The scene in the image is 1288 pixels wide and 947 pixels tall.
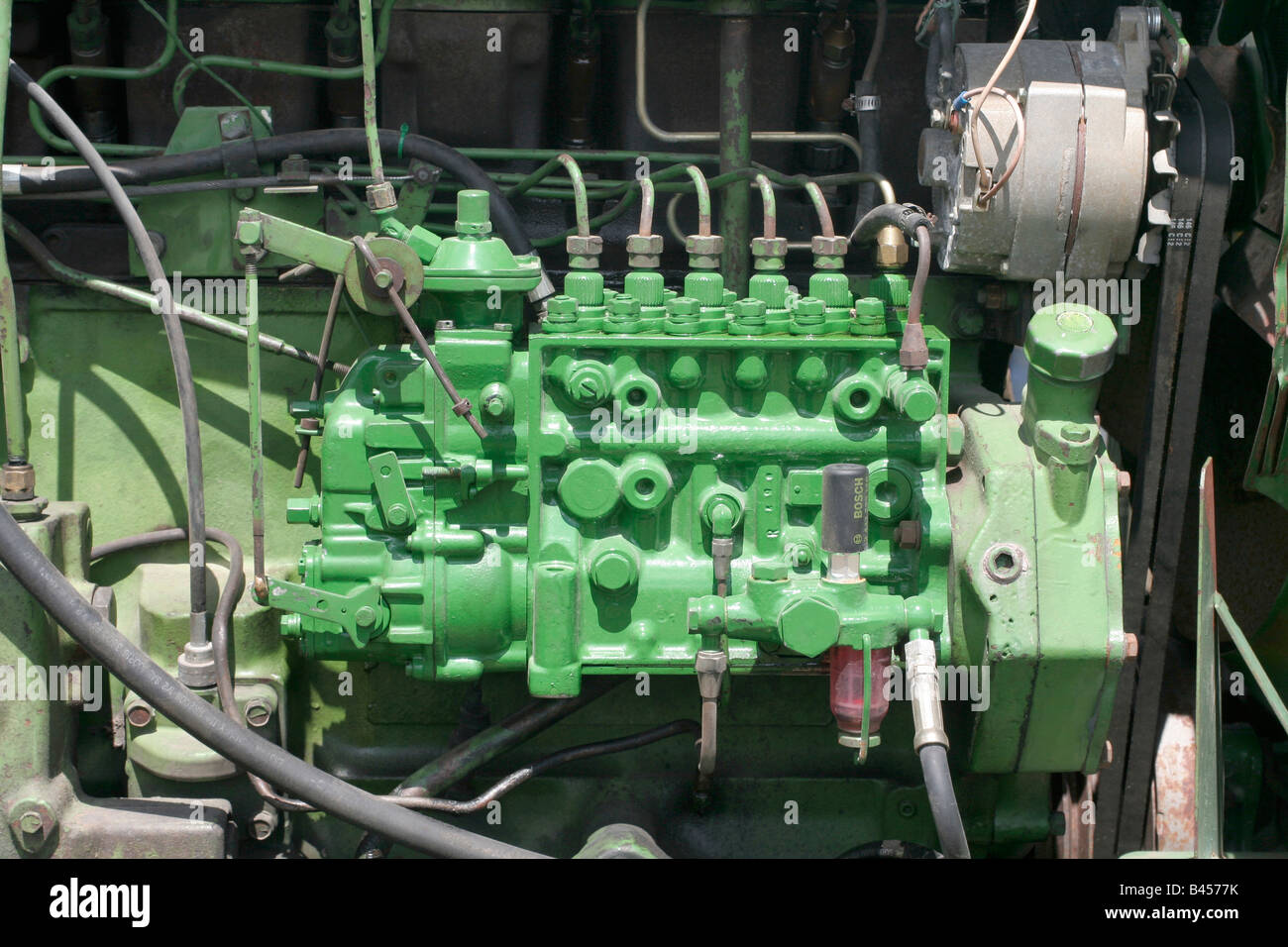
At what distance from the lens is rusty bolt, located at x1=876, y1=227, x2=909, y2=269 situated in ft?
8.45

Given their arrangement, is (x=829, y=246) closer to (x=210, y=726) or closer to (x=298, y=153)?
(x=298, y=153)

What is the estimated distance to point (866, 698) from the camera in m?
2.40

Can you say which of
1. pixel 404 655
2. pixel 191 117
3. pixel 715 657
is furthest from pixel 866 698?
pixel 191 117

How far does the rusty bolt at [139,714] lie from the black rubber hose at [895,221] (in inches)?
66.8

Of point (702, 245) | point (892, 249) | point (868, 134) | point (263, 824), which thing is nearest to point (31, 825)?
point (263, 824)

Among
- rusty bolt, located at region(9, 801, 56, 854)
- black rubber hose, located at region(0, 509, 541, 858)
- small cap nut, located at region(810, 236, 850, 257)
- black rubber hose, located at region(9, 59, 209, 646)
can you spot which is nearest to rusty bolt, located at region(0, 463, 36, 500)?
black rubber hose, located at region(0, 509, 541, 858)

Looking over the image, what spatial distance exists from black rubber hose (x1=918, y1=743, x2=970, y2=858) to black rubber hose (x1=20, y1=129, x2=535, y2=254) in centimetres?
128

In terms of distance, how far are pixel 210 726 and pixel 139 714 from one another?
38 centimetres

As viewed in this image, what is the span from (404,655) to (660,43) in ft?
4.90

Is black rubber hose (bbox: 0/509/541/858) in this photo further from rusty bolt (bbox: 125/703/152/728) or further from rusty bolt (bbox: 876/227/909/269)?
rusty bolt (bbox: 876/227/909/269)

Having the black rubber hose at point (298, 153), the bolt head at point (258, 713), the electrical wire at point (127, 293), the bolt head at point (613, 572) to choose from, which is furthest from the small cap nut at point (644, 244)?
the bolt head at point (258, 713)

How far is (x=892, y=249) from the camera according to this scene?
8.44 ft

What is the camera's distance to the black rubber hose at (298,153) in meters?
2.72

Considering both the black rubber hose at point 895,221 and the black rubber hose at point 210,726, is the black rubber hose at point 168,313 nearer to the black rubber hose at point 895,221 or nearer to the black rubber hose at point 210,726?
the black rubber hose at point 210,726
